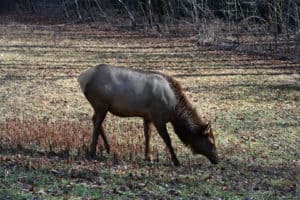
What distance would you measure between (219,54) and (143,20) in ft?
46.1

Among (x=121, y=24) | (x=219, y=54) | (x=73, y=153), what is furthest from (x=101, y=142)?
(x=121, y=24)

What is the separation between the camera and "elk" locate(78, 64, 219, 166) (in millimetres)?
9617

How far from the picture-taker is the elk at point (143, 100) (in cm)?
962

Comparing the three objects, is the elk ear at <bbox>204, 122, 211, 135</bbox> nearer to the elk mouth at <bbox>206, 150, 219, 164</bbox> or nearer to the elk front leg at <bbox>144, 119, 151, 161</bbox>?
the elk mouth at <bbox>206, 150, 219, 164</bbox>

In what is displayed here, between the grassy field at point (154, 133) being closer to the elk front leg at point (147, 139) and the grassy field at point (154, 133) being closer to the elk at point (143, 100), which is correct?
the elk front leg at point (147, 139)

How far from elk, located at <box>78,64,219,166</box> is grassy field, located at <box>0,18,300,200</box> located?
1.34ft

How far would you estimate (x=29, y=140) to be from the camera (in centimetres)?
1027

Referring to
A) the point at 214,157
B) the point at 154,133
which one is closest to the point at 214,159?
the point at 214,157

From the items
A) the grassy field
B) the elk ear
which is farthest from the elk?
the grassy field

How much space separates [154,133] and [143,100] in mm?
2254

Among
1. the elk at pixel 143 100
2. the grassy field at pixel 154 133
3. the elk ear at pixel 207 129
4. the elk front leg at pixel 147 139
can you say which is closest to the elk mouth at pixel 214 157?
the elk at pixel 143 100

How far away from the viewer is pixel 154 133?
464 inches

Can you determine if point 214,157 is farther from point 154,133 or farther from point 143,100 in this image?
point 154,133

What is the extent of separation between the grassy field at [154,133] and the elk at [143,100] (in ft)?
1.34
